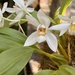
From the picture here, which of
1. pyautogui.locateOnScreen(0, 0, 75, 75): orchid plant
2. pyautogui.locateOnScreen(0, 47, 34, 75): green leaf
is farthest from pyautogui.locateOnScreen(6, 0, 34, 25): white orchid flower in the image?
pyautogui.locateOnScreen(0, 47, 34, 75): green leaf

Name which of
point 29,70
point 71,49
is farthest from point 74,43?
point 29,70

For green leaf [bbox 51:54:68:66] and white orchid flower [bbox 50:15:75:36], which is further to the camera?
green leaf [bbox 51:54:68:66]

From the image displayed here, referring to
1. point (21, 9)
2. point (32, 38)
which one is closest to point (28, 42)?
point (32, 38)

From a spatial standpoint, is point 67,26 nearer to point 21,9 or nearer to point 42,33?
point 42,33

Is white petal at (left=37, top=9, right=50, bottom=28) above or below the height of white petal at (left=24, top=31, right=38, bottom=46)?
above

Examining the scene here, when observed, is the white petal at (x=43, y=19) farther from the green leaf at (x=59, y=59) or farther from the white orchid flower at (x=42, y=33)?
Answer: the green leaf at (x=59, y=59)

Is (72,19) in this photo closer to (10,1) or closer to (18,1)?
(18,1)

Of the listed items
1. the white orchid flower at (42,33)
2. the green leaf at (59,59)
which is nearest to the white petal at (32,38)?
the white orchid flower at (42,33)

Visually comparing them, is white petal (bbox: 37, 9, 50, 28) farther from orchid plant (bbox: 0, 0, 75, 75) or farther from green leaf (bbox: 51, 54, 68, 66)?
green leaf (bbox: 51, 54, 68, 66)
